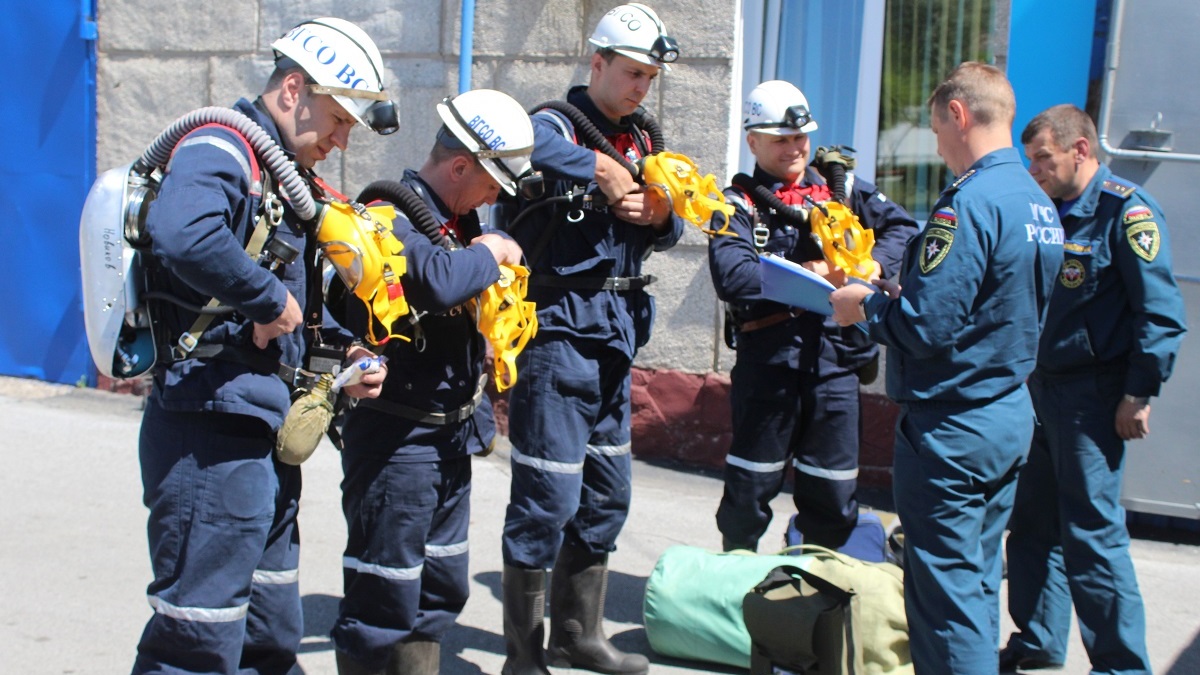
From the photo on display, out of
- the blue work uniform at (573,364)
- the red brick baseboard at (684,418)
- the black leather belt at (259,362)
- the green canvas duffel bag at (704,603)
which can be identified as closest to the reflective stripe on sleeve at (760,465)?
the green canvas duffel bag at (704,603)

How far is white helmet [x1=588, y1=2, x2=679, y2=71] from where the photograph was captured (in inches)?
163

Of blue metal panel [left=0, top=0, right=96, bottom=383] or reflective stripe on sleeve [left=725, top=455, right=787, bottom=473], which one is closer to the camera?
reflective stripe on sleeve [left=725, top=455, right=787, bottom=473]

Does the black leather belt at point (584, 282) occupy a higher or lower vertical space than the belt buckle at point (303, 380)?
higher

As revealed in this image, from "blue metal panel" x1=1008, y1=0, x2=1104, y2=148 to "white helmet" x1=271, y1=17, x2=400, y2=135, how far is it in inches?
149

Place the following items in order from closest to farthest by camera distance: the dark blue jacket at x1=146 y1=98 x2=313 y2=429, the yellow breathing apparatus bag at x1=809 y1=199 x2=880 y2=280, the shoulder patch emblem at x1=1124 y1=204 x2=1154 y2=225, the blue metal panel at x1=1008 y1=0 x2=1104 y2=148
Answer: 1. the dark blue jacket at x1=146 y1=98 x2=313 y2=429
2. the shoulder patch emblem at x1=1124 y1=204 x2=1154 y2=225
3. the yellow breathing apparatus bag at x1=809 y1=199 x2=880 y2=280
4. the blue metal panel at x1=1008 y1=0 x2=1104 y2=148

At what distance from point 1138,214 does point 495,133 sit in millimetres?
2164

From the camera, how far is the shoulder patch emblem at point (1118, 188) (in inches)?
163

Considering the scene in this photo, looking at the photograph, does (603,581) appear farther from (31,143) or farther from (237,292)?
(31,143)

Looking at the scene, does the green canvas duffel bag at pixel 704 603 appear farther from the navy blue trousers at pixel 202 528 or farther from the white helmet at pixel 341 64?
the white helmet at pixel 341 64

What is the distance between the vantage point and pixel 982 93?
11.6 feet

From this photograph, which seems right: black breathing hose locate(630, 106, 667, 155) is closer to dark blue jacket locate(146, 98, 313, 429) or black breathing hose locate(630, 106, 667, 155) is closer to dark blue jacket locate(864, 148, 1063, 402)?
dark blue jacket locate(864, 148, 1063, 402)

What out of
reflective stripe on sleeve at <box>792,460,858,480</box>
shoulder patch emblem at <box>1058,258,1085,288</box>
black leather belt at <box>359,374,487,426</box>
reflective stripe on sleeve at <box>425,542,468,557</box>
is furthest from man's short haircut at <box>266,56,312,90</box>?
shoulder patch emblem at <box>1058,258,1085,288</box>

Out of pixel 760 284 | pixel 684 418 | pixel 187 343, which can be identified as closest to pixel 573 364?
pixel 760 284

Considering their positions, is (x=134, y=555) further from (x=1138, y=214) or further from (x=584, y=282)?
(x=1138, y=214)
